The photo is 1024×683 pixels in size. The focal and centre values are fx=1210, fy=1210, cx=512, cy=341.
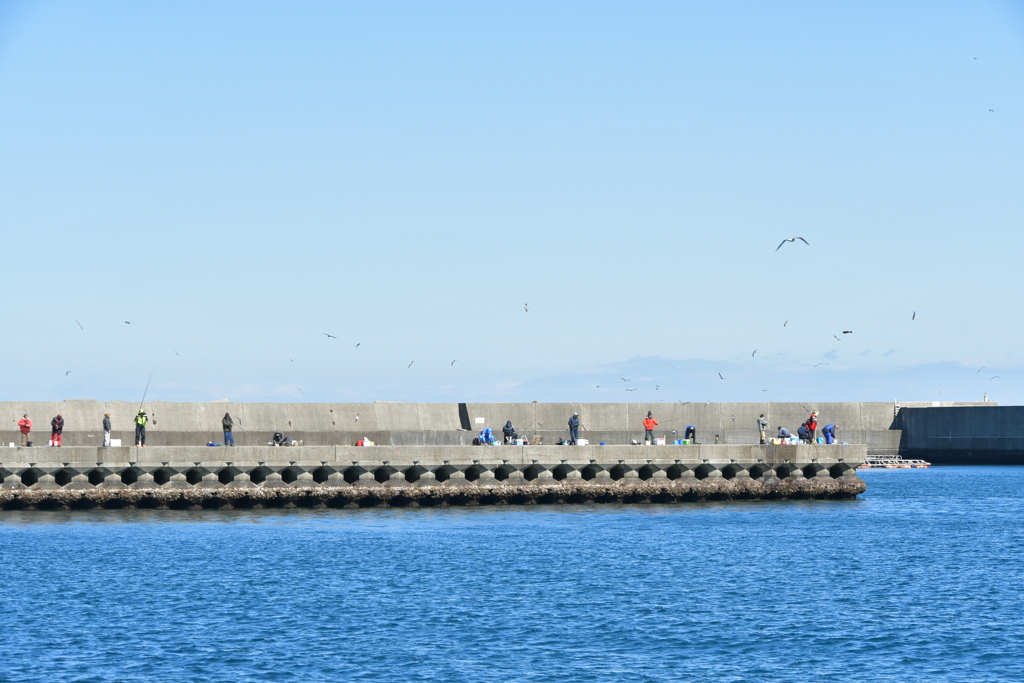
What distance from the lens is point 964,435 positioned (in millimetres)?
67750

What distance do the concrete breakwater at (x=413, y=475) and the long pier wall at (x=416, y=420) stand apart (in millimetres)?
8194

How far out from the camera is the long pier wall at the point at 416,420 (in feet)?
149

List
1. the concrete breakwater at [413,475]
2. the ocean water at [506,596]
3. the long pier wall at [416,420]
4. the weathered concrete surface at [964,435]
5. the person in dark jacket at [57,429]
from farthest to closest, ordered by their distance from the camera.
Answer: the weathered concrete surface at [964,435] → the long pier wall at [416,420] → the person in dark jacket at [57,429] → the concrete breakwater at [413,475] → the ocean water at [506,596]

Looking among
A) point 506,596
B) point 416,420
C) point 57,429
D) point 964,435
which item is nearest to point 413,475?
point 57,429

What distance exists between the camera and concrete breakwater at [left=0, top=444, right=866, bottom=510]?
35.9m

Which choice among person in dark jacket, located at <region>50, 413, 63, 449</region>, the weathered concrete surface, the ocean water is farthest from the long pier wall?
the ocean water

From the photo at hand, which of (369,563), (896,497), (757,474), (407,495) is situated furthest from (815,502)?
(369,563)

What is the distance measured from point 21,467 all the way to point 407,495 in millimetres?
11507

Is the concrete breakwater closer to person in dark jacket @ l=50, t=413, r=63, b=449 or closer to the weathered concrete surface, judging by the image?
person in dark jacket @ l=50, t=413, r=63, b=449

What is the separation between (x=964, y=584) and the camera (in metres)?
26.9

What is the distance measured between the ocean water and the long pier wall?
10.3m

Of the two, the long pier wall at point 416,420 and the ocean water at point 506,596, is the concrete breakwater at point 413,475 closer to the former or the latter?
the ocean water at point 506,596

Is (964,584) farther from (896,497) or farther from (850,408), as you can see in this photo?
(850,408)

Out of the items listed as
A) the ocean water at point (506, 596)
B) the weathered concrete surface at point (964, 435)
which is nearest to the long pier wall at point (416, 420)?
the weathered concrete surface at point (964, 435)
